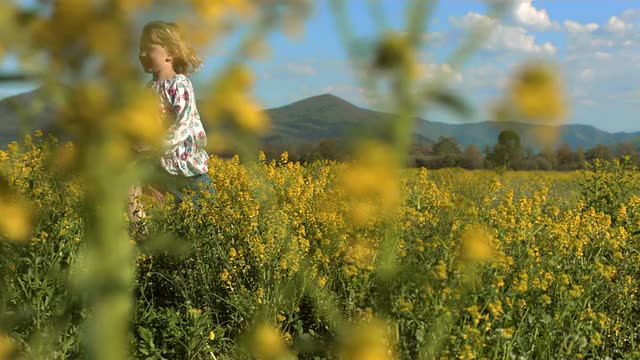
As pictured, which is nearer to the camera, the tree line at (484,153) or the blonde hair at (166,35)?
the blonde hair at (166,35)

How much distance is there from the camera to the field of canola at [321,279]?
7.64ft

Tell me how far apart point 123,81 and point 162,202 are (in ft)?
12.8

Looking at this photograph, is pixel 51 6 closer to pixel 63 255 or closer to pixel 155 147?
pixel 155 147

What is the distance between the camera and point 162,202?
443cm

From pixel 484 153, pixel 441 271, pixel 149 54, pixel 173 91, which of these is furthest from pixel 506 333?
pixel 149 54

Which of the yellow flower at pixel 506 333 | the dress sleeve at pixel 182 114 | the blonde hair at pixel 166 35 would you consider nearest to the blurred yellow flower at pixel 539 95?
the blonde hair at pixel 166 35

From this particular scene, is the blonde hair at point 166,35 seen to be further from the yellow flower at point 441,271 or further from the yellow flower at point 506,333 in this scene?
the yellow flower at point 506,333

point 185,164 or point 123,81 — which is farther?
point 185,164

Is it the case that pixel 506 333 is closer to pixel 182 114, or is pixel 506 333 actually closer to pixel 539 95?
pixel 182 114

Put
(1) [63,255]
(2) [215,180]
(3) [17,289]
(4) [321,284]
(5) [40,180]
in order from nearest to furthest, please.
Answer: (4) [321,284] → (3) [17,289] → (1) [63,255] → (5) [40,180] → (2) [215,180]

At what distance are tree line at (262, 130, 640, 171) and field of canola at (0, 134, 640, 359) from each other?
27cm

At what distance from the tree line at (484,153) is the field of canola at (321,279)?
0.89ft

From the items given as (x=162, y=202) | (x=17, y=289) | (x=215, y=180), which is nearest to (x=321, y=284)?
(x=17, y=289)

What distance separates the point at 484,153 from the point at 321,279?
1101mm
